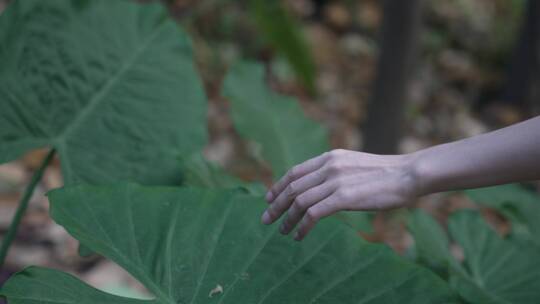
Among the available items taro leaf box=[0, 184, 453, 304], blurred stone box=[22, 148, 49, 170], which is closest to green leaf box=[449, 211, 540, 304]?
taro leaf box=[0, 184, 453, 304]

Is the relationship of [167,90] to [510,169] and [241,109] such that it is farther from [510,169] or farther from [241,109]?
[510,169]

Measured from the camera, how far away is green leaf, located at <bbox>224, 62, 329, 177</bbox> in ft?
4.75

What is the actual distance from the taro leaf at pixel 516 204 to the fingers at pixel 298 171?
65cm

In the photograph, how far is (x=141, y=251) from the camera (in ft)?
2.97

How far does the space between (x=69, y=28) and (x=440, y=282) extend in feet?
2.78

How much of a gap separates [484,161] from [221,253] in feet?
1.35

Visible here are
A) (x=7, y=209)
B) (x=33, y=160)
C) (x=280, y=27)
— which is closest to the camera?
(x=280, y=27)

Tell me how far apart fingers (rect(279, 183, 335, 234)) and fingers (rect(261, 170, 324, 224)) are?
0.01 meters

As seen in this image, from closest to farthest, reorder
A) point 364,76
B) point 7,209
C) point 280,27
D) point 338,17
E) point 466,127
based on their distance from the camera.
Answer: point 280,27 < point 7,209 < point 466,127 < point 364,76 < point 338,17

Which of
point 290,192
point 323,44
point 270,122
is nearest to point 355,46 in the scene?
point 323,44

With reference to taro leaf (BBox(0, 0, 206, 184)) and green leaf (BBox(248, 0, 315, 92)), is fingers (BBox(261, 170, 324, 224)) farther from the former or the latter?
green leaf (BBox(248, 0, 315, 92))

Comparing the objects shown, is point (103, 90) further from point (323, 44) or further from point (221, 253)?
point (323, 44)

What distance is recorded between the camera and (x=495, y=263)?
1.24 metres

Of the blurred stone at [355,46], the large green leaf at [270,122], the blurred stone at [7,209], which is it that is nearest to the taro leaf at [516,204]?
the large green leaf at [270,122]
